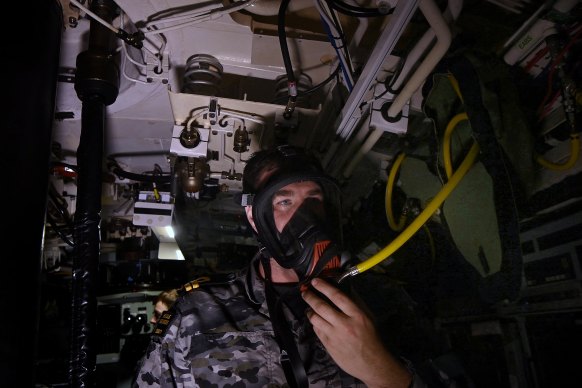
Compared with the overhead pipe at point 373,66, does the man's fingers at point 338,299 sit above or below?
below

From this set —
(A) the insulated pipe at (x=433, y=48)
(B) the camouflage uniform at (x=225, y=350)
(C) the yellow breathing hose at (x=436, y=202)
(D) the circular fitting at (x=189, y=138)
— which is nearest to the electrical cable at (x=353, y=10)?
(A) the insulated pipe at (x=433, y=48)

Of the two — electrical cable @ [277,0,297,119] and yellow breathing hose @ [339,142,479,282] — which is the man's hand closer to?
yellow breathing hose @ [339,142,479,282]

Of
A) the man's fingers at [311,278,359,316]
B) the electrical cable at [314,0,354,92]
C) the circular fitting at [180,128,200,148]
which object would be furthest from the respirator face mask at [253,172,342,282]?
the circular fitting at [180,128,200,148]

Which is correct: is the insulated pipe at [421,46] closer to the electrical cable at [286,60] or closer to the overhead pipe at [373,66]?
the overhead pipe at [373,66]

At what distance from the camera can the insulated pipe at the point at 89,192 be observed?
5.95ft

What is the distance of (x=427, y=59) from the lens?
1639 mm

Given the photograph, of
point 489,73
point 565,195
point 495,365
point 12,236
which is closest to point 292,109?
point 489,73

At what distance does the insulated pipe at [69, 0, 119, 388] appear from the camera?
1814 mm

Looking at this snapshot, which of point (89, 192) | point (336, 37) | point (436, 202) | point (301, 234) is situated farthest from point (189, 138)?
point (436, 202)

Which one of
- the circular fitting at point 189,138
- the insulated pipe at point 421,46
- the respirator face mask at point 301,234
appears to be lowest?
the respirator face mask at point 301,234

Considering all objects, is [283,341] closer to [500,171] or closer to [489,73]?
[500,171]

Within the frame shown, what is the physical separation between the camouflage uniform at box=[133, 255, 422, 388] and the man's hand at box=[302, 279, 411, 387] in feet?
1.18

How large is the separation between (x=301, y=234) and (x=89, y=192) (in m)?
1.24

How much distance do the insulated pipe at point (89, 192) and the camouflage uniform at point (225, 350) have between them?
0.34 m
